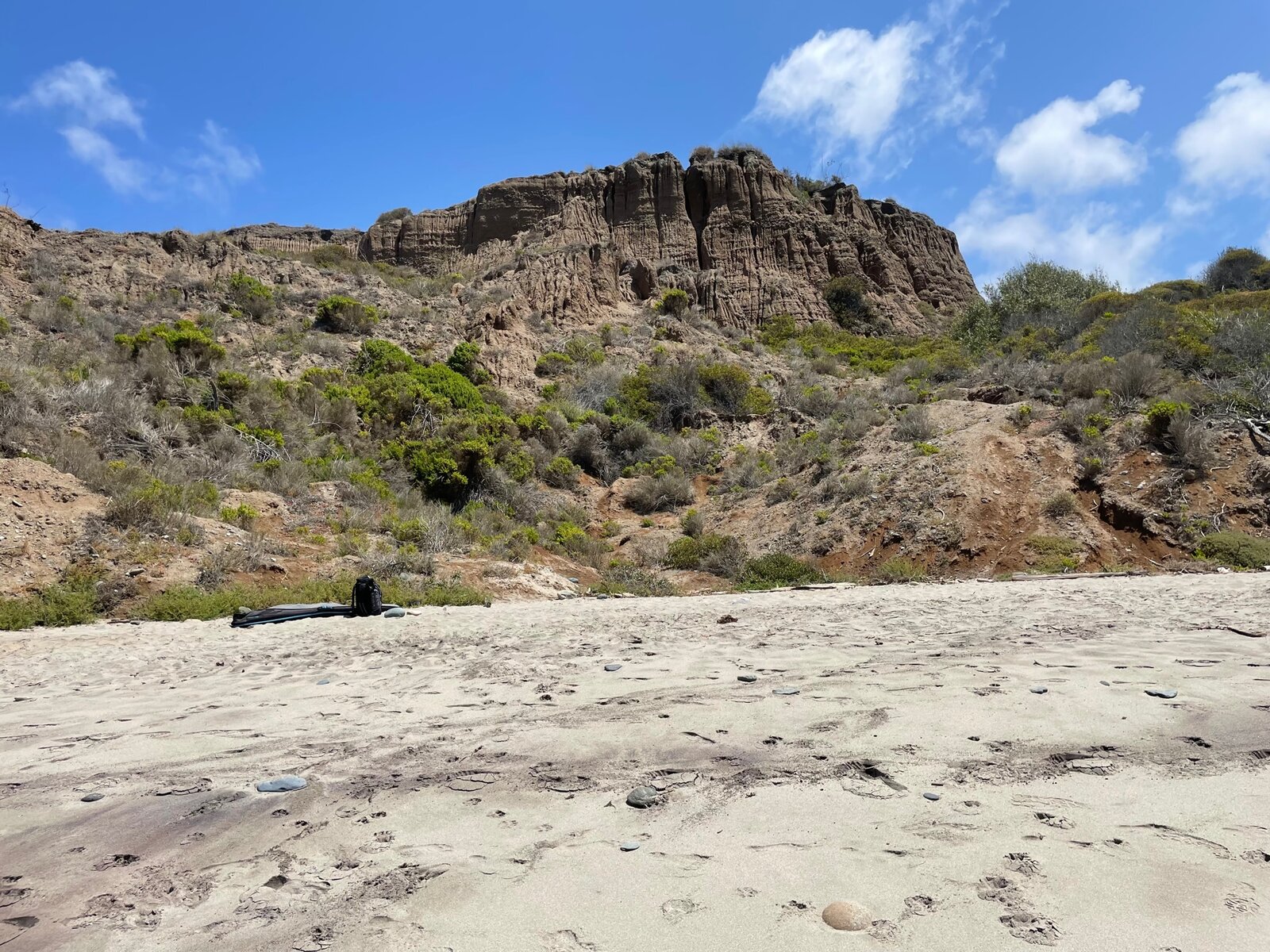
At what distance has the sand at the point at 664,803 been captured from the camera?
6.32 feet

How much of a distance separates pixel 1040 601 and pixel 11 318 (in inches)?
1034

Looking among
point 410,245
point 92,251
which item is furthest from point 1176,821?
point 410,245

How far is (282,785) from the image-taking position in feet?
9.77

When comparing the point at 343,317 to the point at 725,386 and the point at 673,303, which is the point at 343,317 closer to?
the point at 725,386

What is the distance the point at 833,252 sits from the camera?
46.2 m

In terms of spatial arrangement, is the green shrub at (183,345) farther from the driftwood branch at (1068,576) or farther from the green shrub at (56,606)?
the driftwood branch at (1068,576)

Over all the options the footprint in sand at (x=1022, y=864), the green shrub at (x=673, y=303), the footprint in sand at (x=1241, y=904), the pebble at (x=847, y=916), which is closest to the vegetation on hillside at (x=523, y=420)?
the green shrub at (x=673, y=303)

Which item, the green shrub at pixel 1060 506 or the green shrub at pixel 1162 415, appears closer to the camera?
the green shrub at pixel 1060 506

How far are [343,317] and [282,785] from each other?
25345 millimetres

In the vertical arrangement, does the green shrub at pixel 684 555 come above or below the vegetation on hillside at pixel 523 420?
below

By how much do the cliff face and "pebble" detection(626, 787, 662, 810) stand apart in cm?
4035

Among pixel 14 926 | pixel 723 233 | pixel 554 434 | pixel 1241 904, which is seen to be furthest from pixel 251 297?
pixel 723 233

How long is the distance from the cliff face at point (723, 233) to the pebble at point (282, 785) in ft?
133

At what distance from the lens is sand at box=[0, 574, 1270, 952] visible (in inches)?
75.8
